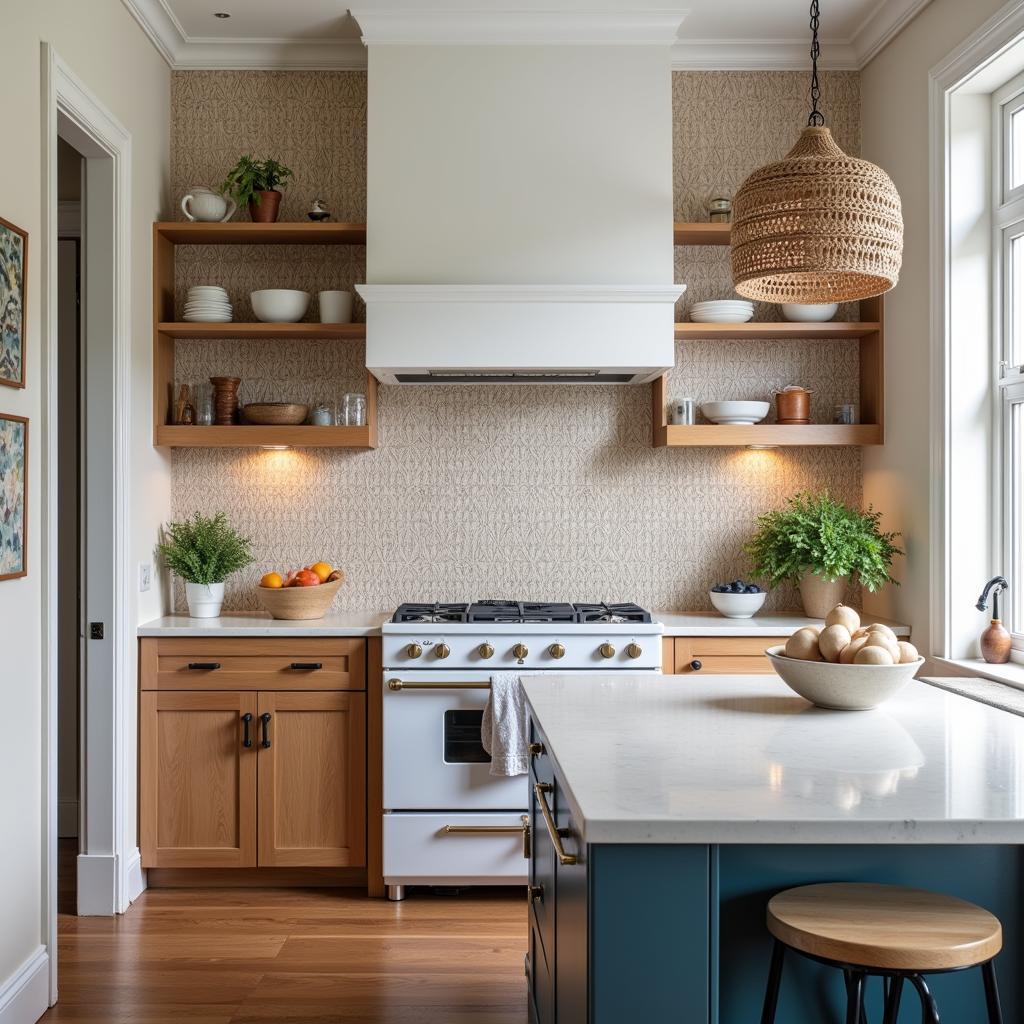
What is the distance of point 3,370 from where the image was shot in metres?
2.49

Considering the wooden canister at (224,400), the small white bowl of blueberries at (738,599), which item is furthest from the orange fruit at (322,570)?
the small white bowl of blueberries at (738,599)

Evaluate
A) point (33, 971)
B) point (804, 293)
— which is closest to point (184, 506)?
point (33, 971)

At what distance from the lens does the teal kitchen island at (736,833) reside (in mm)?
1388

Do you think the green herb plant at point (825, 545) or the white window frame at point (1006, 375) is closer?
the white window frame at point (1006, 375)

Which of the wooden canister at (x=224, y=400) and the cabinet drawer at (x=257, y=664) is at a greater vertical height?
the wooden canister at (x=224, y=400)

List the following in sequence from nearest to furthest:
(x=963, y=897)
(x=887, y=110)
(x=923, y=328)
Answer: (x=963, y=897)
(x=923, y=328)
(x=887, y=110)

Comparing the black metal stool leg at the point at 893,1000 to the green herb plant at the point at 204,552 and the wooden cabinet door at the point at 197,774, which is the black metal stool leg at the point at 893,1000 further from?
the green herb plant at the point at 204,552

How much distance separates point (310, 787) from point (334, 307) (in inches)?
70.8

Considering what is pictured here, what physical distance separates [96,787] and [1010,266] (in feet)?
11.5

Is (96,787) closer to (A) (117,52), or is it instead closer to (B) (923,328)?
(A) (117,52)

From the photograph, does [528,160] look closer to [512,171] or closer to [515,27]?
[512,171]

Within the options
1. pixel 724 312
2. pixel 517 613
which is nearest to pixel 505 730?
pixel 517 613

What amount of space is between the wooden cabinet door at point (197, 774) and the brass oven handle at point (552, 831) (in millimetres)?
1835

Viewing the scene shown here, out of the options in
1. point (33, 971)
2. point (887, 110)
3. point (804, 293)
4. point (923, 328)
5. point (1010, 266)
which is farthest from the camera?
point (887, 110)
